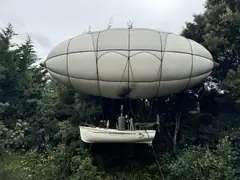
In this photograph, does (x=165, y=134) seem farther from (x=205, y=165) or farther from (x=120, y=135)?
(x=120, y=135)

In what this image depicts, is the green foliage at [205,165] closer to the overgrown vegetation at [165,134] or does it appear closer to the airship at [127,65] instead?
the overgrown vegetation at [165,134]

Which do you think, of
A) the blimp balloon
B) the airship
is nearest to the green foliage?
the airship

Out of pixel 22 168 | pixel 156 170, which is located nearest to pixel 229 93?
pixel 156 170

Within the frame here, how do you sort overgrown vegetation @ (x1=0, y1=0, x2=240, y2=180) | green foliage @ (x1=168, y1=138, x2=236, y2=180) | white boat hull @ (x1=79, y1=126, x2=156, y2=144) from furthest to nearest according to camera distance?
overgrown vegetation @ (x1=0, y1=0, x2=240, y2=180) < green foliage @ (x1=168, y1=138, x2=236, y2=180) < white boat hull @ (x1=79, y1=126, x2=156, y2=144)

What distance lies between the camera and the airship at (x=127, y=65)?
248 inches

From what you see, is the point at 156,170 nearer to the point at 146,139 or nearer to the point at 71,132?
the point at 146,139

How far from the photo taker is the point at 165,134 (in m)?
8.40

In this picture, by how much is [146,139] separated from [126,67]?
1.50m

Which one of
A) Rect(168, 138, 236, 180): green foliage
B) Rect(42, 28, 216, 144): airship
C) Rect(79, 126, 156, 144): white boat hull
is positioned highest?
Rect(42, 28, 216, 144): airship

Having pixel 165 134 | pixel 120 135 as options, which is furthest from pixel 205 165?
pixel 165 134

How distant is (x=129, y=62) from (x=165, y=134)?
2.94 metres

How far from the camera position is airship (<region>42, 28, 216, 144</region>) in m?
6.29

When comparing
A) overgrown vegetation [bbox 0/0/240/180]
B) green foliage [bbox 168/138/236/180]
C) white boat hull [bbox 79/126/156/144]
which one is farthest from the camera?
overgrown vegetation [bbox 0/0/240/180]

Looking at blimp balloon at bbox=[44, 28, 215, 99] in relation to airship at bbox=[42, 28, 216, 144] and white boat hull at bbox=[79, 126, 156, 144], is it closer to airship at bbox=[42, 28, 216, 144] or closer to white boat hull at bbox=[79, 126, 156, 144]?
airship at bbox=[42, 28, 216, 144]
